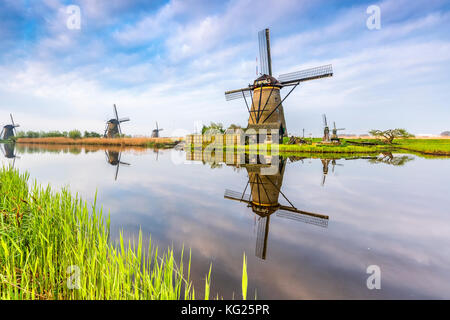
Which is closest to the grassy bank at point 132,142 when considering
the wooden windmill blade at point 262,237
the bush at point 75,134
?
the bush at point 75,134

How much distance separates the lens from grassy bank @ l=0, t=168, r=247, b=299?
2021 millimetres

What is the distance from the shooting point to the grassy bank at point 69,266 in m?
2.02

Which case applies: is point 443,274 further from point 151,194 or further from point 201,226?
point 151,194

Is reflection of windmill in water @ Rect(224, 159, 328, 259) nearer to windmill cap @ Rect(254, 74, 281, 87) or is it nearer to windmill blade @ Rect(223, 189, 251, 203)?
windmill blade @ Rect(223, 189, 251, 203)

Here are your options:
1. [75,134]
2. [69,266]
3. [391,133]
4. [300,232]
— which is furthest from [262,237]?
[75,134]

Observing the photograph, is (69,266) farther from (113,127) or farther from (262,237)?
(113,127)

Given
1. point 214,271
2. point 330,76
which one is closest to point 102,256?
point 214,271

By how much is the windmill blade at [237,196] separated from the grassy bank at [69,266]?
430 centimetres

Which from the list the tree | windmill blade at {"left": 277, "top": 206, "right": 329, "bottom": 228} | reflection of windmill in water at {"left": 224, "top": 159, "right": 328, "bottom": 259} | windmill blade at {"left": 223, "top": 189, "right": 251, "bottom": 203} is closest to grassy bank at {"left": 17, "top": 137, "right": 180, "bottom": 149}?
reflection of windmill in water at {"left": 224, "top": 159, "right": 328, "bottom": 259}

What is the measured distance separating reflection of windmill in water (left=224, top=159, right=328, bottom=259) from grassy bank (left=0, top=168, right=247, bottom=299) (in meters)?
2.17

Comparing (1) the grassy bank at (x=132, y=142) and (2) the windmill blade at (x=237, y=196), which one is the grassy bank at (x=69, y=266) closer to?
(2) the windmill blade at (x=237, y=196)

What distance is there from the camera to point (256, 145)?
2539cm

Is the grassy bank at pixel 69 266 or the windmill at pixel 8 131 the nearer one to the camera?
the grassy bank at pixel 69 266

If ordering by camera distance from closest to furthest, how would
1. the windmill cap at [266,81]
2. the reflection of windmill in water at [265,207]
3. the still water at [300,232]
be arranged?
the still water at [300,232] < the reflection of windmill in water at [265,207] < the windmill cap at [266,81]
